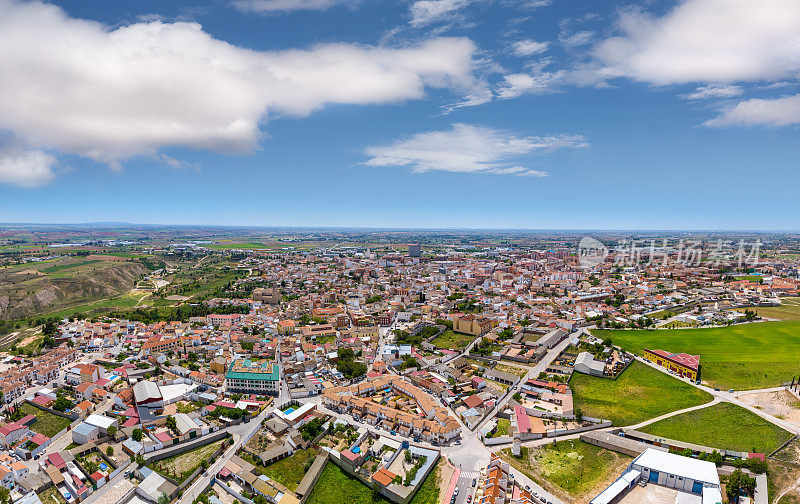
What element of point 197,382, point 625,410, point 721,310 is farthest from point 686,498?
point 721,310

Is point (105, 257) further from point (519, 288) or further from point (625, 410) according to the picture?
point (625, 410)

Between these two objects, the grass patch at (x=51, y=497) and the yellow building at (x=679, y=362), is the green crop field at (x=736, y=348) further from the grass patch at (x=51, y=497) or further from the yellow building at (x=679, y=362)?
the grass patch at (x=51, y=497)

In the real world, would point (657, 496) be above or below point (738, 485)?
below

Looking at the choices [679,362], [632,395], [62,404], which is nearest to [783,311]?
[679,362]

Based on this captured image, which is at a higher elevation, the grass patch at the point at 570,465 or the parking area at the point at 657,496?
the parking area at the point at 657,496

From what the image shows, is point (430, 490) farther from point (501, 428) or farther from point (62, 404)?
point (62, 404)

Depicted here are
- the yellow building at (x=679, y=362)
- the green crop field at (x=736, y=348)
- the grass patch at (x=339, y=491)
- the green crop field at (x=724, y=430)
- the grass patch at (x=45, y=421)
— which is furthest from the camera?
the yellow building at (x=679, y=362)

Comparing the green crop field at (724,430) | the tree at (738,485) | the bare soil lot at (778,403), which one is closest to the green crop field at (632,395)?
the green crop field at (724,430)
